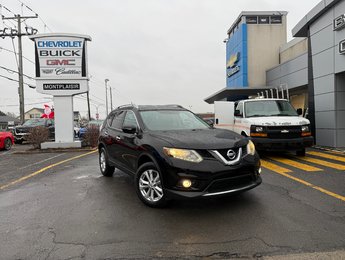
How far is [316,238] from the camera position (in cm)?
347

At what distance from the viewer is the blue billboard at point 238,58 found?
80.6 feet

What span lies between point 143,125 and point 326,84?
10067mm

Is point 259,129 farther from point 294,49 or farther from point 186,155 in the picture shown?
point 294,49

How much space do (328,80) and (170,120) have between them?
30.6 feet

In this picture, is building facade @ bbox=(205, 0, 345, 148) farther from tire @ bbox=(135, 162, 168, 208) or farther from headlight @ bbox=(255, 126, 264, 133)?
tire @ bbox=(135, 162, 168, 208)

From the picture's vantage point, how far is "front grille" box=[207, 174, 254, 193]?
4.13 m

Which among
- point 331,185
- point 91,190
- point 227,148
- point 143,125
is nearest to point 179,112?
point 143,125

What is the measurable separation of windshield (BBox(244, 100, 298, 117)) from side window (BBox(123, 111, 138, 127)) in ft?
17.3

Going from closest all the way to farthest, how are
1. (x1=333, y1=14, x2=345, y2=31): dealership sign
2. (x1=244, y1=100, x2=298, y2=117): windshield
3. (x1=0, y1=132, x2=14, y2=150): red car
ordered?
1. (x1=244, y1=100, x2=298, y2=117): windshield
2. (x1=333, y1=14, x2=345, y2=31): dealership sign
3. (x1=0, y1=132, x2=14, y2=150): red car

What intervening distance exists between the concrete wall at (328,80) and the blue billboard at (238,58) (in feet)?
37.9

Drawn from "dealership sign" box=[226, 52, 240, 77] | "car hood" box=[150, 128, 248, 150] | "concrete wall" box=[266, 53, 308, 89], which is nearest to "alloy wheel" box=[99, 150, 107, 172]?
"car hood" box=[150, 128, 248, 150]

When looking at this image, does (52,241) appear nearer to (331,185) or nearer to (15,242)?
(15,242)

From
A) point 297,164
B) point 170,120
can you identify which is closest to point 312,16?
point 297,164

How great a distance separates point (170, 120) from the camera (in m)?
5.70
